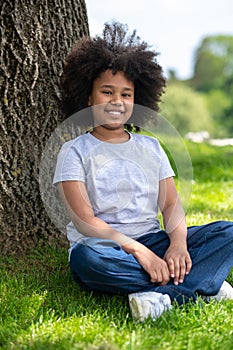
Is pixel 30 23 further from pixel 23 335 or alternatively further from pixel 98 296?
pixel 23 335

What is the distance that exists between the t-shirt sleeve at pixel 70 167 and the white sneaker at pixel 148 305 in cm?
59

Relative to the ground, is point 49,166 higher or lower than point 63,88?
lower

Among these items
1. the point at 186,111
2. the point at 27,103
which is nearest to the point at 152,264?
the point at 27,103

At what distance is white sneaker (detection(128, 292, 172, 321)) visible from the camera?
2.32 meters

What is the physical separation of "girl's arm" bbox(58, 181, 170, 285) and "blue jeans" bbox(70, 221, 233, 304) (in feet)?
0.09

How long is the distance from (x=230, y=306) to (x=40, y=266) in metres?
0.98

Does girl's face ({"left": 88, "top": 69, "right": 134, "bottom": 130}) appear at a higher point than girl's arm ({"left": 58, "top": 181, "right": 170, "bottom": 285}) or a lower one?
higher

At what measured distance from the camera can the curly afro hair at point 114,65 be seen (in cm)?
282

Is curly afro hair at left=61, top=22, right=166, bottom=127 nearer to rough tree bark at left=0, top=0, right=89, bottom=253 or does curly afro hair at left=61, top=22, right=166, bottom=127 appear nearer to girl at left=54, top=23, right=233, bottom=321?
girl at left=54, top=23, right=233, bottom=321

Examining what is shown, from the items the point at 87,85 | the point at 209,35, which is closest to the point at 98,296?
the point at 87,85

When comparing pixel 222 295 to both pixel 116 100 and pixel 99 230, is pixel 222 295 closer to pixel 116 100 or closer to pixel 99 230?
pixel 99 230

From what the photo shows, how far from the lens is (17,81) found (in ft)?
9.95

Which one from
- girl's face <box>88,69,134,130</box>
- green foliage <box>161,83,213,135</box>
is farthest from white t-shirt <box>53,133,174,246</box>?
green foliage <box>161,83,213,135</box>

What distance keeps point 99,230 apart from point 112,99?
63 centimetres
